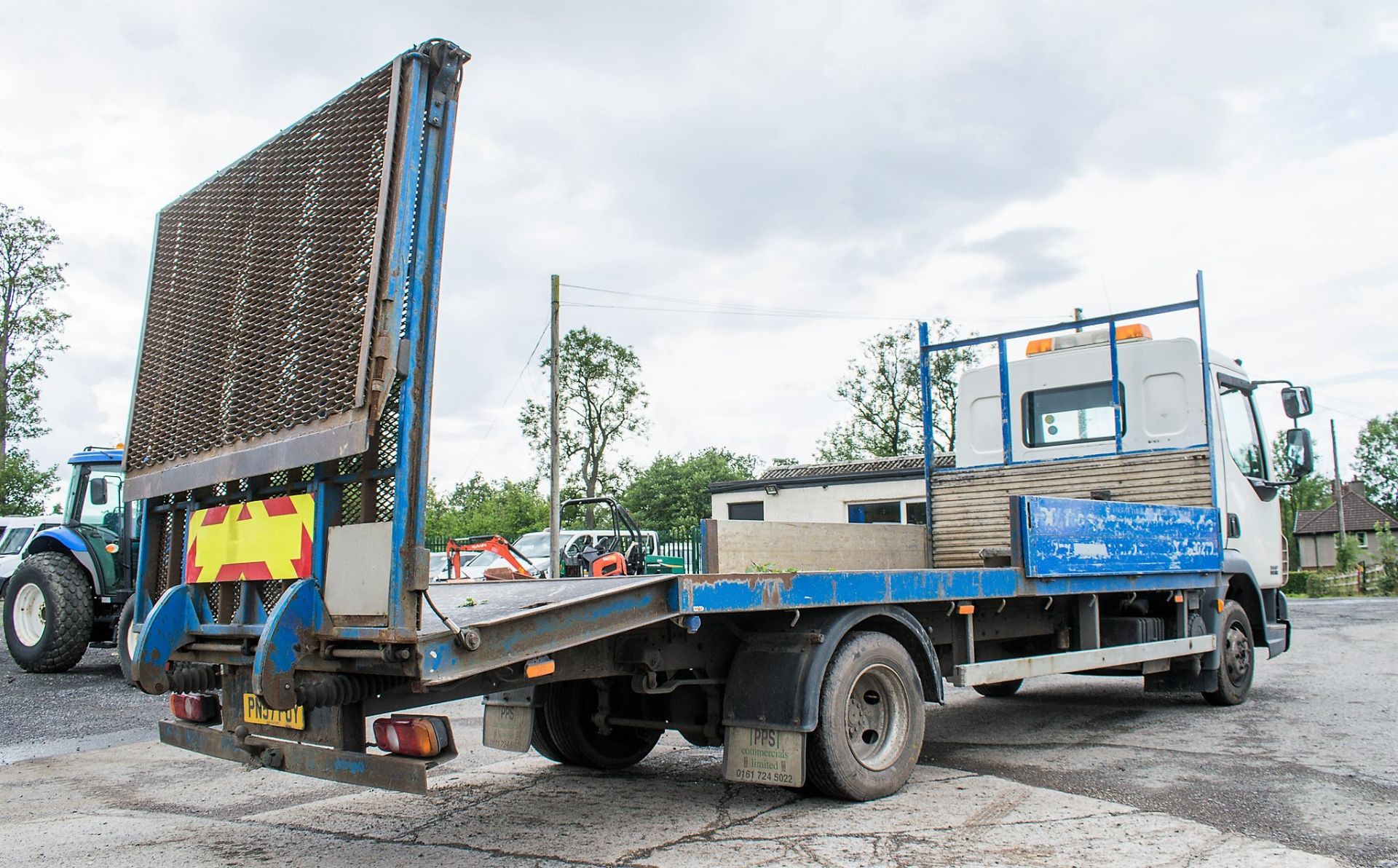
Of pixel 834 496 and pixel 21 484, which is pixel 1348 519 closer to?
pixel 834 496

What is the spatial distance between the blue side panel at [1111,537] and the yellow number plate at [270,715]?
13.3 feet

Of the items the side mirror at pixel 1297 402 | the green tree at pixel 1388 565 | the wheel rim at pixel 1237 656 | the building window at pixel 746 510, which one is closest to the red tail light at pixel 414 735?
the wheel rim at pixel 1237 656

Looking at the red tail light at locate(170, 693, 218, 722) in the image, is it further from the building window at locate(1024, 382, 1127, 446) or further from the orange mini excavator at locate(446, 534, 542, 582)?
→ the orange mini excavator at locate(446, 534, 542, 582)

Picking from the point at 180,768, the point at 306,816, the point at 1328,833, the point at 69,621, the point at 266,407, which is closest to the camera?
the point at 266,407

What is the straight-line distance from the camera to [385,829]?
507cm

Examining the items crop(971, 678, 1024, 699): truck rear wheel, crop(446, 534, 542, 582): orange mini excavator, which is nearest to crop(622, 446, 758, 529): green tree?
crop(446, 534, 542, 582): orange mini excavator

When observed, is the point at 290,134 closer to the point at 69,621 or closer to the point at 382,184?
the point at 382,184

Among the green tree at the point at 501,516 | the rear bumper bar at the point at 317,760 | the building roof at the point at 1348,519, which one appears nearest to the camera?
the rear bumper bar at the point at 317,760

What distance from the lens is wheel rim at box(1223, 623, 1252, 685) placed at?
28.2ft

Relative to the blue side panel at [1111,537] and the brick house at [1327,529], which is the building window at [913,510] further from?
the brick house at [1327,529]

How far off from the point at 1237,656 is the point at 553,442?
51.1ft

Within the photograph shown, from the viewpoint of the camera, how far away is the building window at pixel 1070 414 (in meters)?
8.83

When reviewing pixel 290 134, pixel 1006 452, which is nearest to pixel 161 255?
pixel 290 134

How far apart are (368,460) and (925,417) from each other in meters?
5.96
